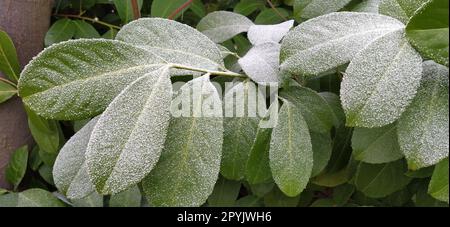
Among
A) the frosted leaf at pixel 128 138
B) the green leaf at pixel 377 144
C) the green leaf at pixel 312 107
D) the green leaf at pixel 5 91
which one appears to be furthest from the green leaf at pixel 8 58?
the green leaf at pixel 377 144

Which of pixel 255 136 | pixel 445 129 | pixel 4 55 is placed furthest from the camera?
pixel 4 55

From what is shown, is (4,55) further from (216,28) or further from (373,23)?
(373,23)

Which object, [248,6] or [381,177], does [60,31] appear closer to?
[248,6]

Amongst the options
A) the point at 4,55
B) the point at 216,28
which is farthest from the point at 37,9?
the point at 216,28

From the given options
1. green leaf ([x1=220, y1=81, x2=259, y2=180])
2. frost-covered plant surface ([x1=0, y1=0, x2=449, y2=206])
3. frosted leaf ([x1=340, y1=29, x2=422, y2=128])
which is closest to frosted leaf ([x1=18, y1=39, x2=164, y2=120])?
frost-covered plant surface ([x1=0, y1=0, x2=449, y2=206])

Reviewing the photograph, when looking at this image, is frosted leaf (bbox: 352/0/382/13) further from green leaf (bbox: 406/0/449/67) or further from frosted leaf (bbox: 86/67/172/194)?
frosted leaf (bbox: 86/67/172/194)

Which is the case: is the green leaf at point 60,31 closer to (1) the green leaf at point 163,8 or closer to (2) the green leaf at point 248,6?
(1) the green leaf at point 163,8
